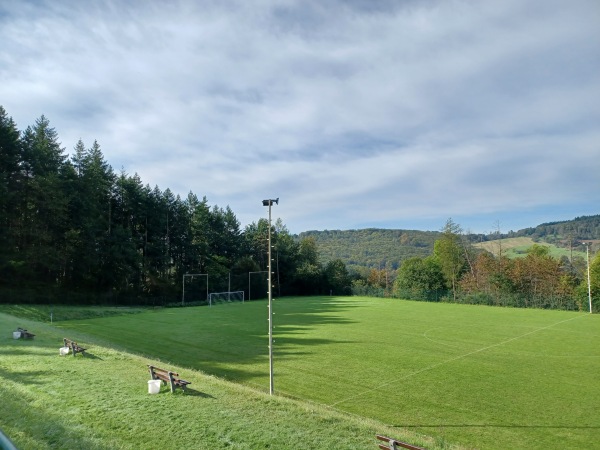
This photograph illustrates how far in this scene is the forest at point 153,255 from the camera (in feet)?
125

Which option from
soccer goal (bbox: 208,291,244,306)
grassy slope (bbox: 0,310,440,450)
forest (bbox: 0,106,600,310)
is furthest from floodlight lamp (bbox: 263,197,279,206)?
soccer goal (bbox: 208,291,244,306)

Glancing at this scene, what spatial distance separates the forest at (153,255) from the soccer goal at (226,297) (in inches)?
66.1

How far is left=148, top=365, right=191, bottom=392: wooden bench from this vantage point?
9672 mm

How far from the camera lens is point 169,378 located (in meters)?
9.76

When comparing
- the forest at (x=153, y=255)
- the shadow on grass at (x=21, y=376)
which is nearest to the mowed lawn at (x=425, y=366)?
the shadow on grass at (x=21, y=376)

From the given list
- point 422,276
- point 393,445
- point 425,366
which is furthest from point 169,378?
point 422,276

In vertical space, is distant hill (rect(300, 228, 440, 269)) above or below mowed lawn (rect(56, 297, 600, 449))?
above

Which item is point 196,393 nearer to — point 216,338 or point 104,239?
point 216,338

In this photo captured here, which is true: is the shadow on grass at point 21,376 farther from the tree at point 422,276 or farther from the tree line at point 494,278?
the tree at point 422,276

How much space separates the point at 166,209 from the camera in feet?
180

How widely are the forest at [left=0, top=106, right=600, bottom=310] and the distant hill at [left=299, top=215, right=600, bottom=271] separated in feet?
137

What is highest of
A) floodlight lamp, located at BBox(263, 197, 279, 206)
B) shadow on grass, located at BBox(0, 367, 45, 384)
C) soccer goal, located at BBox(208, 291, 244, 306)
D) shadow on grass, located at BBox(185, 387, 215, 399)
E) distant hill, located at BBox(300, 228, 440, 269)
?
distant hill, located at BBox(300, 228, 440, 269)

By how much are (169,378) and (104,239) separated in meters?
38.9

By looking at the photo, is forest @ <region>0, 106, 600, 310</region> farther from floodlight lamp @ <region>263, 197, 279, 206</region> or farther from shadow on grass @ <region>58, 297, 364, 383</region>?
floodlight lamp @ <region>263, 197, 279, 206</region>
